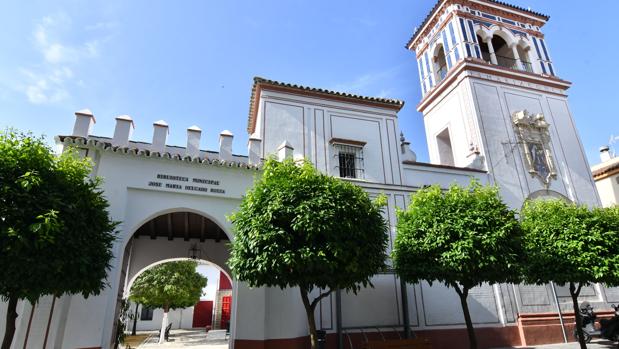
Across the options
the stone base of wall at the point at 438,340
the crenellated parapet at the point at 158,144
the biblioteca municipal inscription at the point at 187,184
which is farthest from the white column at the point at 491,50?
the biblioteca municipal inscription at the point at 187,184

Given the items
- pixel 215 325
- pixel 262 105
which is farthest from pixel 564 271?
pixel 215 325

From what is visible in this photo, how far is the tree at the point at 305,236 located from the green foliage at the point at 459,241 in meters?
1.38

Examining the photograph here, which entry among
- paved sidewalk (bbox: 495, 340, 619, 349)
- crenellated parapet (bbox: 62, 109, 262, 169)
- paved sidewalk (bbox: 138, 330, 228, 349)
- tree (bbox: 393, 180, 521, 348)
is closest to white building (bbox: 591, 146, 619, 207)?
paved sidewalk (bbox: 495, 340, 619, 349)

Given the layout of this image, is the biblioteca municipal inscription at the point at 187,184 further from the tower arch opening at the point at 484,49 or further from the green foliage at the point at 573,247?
the tower arch opening at the point at 484,49

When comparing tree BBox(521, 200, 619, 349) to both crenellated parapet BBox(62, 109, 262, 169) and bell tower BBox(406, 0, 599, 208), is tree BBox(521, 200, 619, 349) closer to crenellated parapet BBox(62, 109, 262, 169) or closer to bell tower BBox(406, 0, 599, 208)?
bell tower BBox(406, 0, 599, 208)

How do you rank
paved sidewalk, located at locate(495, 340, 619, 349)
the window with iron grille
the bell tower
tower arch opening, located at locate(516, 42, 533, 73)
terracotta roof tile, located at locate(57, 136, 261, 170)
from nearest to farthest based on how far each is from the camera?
terracotta roof tile, located at locate(57, 136, 261, 170) → paved sidewalk, located at locate(495, 340, 619, 349) → the window with iron grille → the bell tower → tower arch opening, located at locate(516, 42, 533, 73)

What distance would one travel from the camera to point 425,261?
9484mm

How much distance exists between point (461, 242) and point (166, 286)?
21.3 meters

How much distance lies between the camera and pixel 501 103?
667 inches

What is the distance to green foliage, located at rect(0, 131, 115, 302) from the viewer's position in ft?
20.0

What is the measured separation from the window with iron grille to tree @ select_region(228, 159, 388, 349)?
197 inches

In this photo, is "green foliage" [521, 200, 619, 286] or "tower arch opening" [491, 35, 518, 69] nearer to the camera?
"green foliage" [521, 200, 619, 286]

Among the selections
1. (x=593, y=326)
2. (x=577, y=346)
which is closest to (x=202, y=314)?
(x=577, y=346)

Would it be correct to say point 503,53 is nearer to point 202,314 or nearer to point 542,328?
point 542,328
